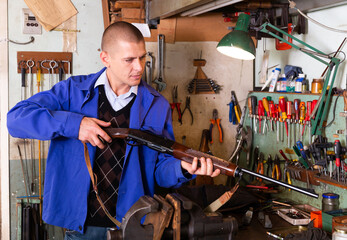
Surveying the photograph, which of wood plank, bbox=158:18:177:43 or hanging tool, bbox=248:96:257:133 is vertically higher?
wood plank, bbox=158:18:177:43

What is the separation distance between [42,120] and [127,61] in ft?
1.67

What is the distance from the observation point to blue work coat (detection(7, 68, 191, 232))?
5.88 feet

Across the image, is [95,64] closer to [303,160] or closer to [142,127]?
[142,127]

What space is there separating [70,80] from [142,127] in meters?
0.47

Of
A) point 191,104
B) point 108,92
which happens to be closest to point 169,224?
point 108,92

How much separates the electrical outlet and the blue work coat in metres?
1.09

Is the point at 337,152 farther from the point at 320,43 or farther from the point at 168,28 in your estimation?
the point at 168,28

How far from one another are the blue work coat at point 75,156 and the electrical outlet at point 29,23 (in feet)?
3.58

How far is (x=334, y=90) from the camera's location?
2.32m

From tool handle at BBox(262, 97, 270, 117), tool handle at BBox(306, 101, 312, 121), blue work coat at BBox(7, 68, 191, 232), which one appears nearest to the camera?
blue work coat at BBox(7, 68, 191, 232)

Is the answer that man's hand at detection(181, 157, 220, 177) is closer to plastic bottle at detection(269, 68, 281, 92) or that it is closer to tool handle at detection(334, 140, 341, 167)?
tool handle at detection(334, 140, 341, 167)

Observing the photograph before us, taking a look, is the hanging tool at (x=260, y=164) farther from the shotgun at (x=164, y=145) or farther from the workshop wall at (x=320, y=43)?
the shotgun at (x=164, y=145)

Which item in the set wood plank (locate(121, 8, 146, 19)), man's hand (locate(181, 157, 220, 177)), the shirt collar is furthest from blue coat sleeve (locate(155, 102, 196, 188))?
wood plank (locate(121, 8, 146, 19))

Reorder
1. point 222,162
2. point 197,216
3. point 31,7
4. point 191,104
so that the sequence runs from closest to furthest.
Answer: point 197,216 → point 222,162 → point 31,7 → point 191,104
